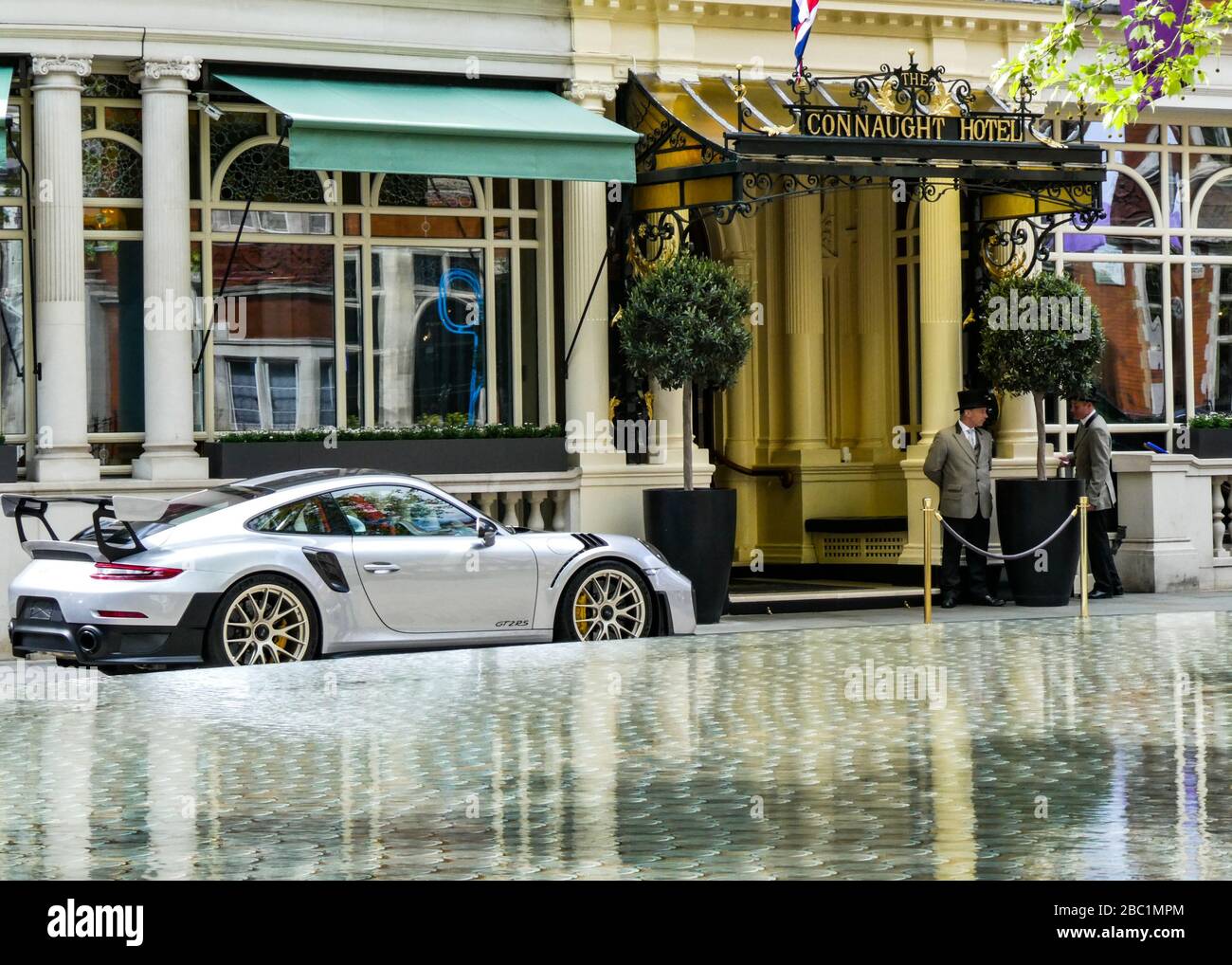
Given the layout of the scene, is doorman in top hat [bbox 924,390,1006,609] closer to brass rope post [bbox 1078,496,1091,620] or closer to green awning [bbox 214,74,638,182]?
brass rope post [bbox 1078,496,1091,620]

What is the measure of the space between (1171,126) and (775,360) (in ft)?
16.5

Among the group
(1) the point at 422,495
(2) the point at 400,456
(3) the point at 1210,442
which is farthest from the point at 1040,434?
(1) the point at 422,495

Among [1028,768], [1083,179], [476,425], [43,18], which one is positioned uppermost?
[43,18]

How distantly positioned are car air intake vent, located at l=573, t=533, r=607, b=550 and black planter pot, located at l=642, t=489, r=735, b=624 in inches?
105

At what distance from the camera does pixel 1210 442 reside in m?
21.6

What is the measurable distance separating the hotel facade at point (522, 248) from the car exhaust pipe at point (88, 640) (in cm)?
378

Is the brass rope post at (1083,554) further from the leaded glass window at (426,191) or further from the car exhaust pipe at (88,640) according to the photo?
the car exhaust pipe at (88,640)

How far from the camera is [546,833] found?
759 centimetres

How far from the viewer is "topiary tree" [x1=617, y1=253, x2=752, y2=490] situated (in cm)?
1750

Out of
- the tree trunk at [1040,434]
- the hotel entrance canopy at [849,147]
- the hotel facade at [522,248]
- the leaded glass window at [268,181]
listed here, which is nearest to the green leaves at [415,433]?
the hotel facade at [522,248]

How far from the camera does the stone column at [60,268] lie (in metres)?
16.8

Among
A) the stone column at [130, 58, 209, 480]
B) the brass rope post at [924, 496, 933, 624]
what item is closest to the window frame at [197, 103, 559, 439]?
the stone column at [130, 58, 209, 480]
